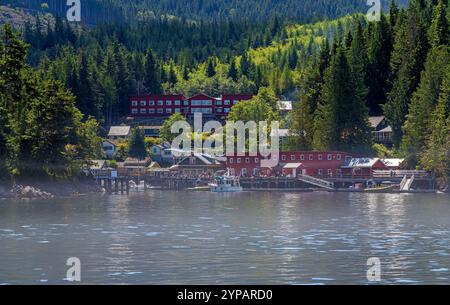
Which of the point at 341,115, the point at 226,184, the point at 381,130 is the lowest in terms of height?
the point at 226,184

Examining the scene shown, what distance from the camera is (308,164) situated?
164125mm

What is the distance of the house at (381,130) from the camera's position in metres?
182

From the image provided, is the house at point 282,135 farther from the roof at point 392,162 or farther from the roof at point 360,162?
the roof at point 392,162

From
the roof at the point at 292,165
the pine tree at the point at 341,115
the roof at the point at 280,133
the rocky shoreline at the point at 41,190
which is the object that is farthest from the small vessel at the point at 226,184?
the rocky shoreline at the point at 41,190

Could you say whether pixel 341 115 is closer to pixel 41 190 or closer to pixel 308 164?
pixel 308 164

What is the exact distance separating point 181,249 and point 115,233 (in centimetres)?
1275

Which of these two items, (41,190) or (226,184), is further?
(226,184)

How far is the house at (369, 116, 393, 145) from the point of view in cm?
18198

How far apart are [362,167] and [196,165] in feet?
120

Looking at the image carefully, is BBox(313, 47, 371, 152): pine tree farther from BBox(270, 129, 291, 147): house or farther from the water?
the water

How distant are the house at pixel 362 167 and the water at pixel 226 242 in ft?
137

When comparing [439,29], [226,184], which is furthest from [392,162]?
[439,29]
